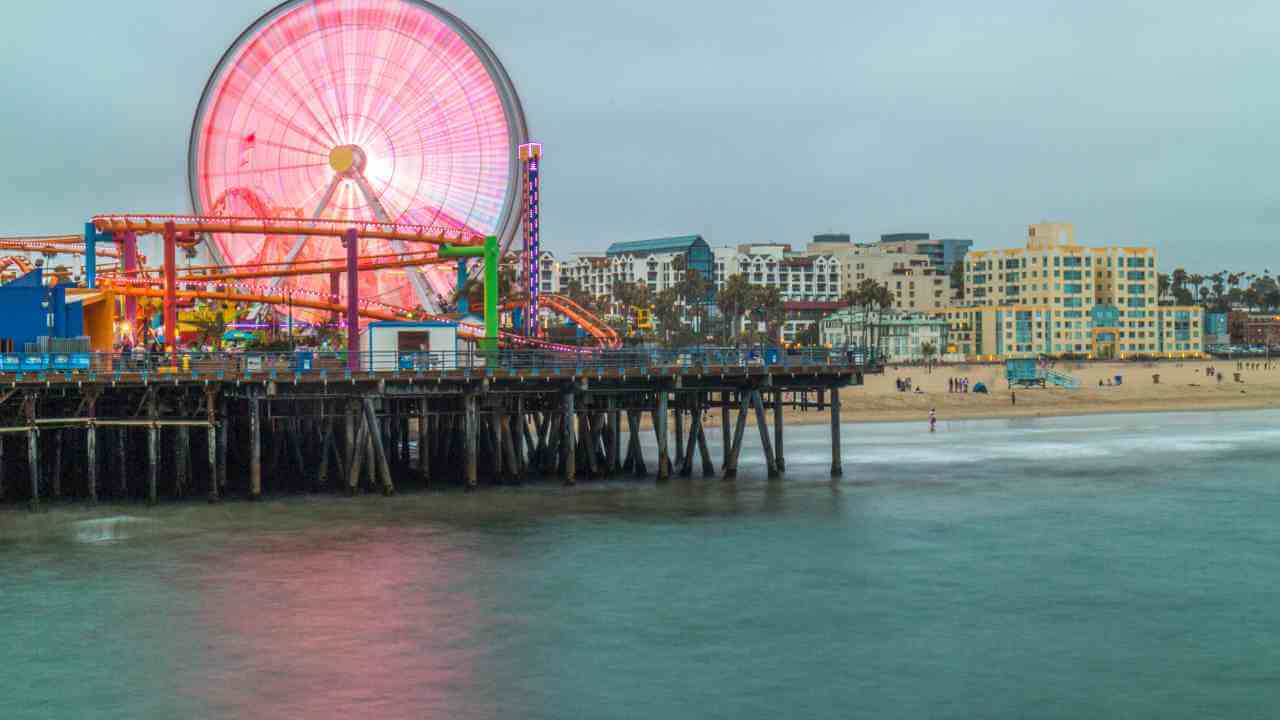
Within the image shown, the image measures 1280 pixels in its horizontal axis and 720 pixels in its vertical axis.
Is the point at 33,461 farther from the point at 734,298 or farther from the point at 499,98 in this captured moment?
the point at 734,298

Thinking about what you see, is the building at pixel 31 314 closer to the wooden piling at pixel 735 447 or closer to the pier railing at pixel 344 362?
the pier railing at pixel 344 362

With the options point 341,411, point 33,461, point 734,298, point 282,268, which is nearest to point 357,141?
point 282,268

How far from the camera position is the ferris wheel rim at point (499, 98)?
90938mm

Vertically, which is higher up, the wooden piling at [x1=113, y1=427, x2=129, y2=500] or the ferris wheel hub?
the ferris wheel hub

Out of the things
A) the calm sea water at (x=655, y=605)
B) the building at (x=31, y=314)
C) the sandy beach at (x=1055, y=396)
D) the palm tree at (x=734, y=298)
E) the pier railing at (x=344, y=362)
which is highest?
the palm tree at (x=734, y=298)

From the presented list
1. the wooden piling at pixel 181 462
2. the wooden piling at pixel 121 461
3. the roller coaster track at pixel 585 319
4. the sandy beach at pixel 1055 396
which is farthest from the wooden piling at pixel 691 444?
the sandy beach at pixel 1055 396

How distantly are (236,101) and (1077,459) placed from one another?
176 feet

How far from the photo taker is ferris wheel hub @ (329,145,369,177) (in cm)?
9381

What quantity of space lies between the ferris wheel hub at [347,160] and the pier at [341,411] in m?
28.6

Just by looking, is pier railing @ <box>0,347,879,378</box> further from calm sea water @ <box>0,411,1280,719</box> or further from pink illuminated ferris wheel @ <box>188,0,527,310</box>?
pink illuminated ferris wheel @ <box>188,0,527,310</box>

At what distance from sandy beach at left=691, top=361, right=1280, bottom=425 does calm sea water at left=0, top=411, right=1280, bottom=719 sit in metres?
55.0

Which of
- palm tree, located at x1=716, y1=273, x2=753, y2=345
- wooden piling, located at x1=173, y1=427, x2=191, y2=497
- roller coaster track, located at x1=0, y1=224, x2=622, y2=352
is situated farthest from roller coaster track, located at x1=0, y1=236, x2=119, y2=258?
palm tree, located at x1=716, y1=273, x2=753, y2=345

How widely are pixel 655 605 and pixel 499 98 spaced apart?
204 feet

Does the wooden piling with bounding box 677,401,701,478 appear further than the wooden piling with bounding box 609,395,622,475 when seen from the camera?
No
